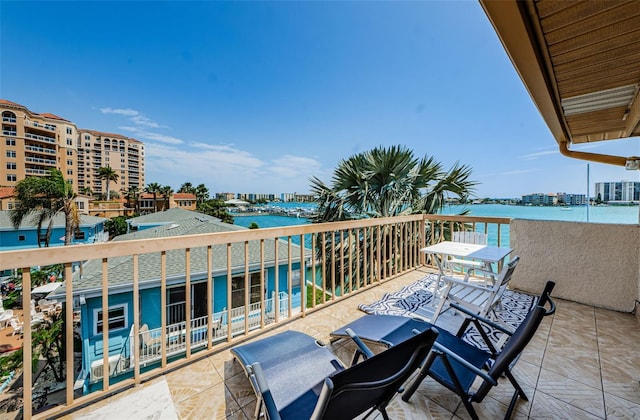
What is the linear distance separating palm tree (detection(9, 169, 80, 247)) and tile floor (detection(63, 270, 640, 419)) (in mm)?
25775

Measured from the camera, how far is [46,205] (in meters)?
21.6

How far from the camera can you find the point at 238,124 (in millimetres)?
23062

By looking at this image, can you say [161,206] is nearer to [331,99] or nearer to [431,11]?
[331,99]

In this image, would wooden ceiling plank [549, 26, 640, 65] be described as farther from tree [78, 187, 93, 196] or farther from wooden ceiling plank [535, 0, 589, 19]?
tree [78, 187, 93, 196]

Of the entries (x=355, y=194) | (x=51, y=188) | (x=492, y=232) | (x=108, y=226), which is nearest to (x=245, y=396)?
(x=492, y=232)

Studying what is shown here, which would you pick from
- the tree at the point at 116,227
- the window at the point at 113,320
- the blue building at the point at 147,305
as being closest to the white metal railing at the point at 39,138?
the tree at the point at 116,227

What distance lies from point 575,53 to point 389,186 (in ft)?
16.5

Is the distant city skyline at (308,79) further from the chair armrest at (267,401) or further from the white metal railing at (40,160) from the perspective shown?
the white metal railing at (40,160)

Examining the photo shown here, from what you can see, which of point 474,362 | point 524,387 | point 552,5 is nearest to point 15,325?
point 474,362

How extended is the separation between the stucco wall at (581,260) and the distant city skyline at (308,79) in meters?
0.91

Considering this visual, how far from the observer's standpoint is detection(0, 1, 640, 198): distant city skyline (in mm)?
6870

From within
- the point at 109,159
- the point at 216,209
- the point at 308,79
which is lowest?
the point at 216,209

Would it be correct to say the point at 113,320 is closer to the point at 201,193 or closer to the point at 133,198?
the point at 133,198

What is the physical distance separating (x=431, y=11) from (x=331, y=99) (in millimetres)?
6646
